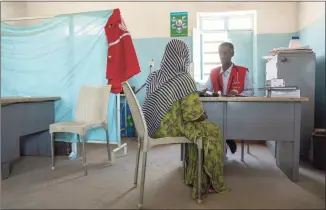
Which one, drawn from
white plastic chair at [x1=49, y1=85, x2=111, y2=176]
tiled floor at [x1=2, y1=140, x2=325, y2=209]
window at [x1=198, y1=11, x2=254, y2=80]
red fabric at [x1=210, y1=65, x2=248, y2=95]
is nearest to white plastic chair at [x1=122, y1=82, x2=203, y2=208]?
tiled floor at [x1=2, y1=140, x2=325, y2=209]

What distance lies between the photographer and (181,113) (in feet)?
5.33

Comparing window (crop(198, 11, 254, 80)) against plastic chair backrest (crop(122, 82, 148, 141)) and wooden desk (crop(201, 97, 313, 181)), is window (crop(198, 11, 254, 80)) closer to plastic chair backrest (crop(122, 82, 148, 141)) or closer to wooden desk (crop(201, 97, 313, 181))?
wooden desk (crop(201, 97, 313, 181))

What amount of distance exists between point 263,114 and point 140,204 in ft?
3.72

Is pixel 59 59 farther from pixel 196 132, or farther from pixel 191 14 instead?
pixel 191 14

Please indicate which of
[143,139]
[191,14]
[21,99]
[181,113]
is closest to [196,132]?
[181,113]

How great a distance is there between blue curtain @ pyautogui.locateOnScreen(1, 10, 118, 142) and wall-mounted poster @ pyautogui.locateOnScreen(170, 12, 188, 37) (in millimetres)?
1412

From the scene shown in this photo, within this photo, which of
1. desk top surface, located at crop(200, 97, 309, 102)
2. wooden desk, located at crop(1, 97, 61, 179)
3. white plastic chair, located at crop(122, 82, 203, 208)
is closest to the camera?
white plastic chair, located at crop(122, 82, 203, 208)

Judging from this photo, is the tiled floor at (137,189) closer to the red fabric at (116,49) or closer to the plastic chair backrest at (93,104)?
the plastic chair backrest at (93,104)

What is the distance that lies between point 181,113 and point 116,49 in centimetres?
130

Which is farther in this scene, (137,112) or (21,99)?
(21,99)

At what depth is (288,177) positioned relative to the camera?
2023mm

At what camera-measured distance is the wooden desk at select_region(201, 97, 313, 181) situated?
1.93 meters

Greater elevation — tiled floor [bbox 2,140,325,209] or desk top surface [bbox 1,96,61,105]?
desk top surface [bbox 1,96,61,105]

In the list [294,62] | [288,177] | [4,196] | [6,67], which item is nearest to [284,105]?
[288,177]
